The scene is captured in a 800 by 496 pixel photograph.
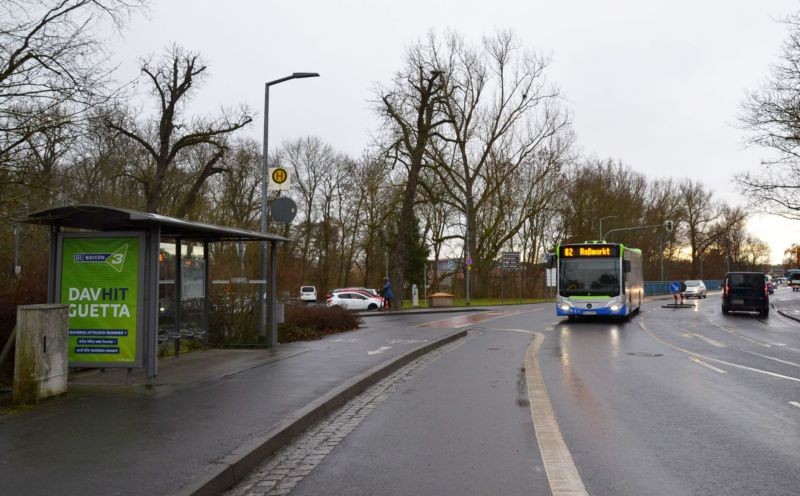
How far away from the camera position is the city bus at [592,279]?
24.8 meters

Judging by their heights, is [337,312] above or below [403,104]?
below

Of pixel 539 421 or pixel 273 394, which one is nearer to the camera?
pixel 539 421

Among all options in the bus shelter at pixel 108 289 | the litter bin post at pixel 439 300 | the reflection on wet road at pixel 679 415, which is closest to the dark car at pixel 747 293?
the reflection on wet road at pixel 679 415

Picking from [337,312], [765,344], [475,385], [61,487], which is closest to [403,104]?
[337,312]

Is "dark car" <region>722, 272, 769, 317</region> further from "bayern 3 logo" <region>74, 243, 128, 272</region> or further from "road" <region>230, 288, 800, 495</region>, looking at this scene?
"bayern 3 logo" <region>74, 243, 128, 272</region>

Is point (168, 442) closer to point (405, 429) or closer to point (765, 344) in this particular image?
point (405, 429)

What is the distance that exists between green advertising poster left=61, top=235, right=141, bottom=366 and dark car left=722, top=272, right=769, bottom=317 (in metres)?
29.5

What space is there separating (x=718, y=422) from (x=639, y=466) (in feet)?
7.55

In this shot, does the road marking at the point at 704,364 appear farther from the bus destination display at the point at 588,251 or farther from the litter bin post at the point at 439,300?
the litter bin post at the point at 439,300

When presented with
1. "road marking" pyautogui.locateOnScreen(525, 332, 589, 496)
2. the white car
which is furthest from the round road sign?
the white car

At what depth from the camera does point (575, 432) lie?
681 centimetres

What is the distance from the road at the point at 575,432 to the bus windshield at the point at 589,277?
11.3 metres

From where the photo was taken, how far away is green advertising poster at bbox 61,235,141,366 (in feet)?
29.3

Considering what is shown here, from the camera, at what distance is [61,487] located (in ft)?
15.4
